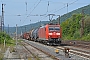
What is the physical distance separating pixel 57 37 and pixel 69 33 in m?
42.2

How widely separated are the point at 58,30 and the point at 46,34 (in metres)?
1.87

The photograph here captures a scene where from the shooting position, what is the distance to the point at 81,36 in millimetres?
68062

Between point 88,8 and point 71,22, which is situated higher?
point 88,8

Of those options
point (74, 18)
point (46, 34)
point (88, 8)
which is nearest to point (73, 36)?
point (74, 18)

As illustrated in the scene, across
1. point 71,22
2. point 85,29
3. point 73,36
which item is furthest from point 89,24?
point 71,22

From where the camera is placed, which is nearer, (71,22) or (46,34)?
(46,34)

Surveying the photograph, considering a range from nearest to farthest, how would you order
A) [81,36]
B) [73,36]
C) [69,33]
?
[81,36] → [73,36] → [69,33]

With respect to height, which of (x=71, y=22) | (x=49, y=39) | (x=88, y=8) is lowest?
(x=49, y=39)

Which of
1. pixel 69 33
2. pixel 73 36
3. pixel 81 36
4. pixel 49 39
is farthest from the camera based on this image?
pixel 69 33

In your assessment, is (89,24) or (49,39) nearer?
(49,39)

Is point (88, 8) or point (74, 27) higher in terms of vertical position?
point (88, 8)

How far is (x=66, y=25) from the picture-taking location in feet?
279

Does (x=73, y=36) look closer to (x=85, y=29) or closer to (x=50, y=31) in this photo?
(x=85, y=29)

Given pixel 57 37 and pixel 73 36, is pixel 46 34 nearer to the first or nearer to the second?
pixel 57 37
